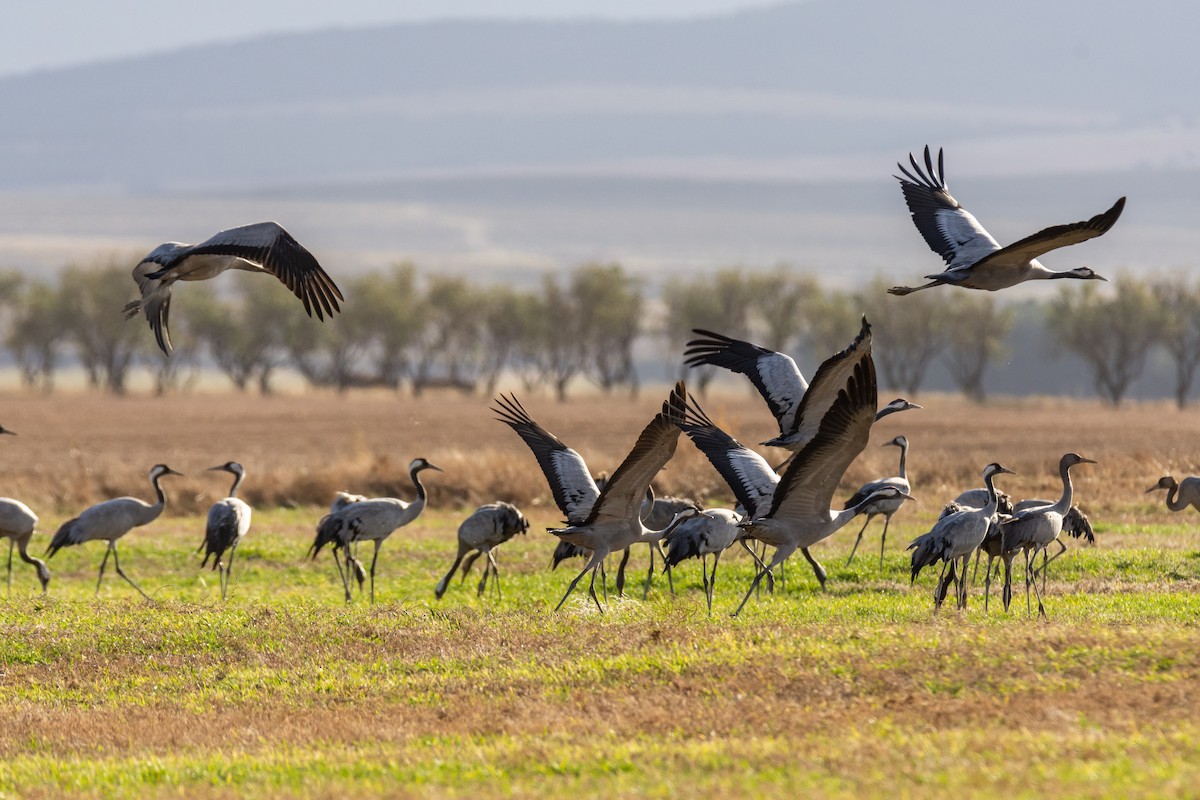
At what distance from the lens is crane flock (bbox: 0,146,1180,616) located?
44.7ft

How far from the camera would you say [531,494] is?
89.7 ft

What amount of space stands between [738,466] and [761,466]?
213mm

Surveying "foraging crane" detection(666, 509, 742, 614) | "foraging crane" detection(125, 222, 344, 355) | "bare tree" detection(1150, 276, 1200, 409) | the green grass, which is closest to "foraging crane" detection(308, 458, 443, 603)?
the green grass

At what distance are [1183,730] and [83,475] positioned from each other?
2425 cm

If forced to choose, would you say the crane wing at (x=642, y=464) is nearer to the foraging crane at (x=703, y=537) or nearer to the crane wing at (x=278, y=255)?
the foraging crane at (x=703, y=537)

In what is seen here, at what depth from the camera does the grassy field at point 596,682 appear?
8.93 meters

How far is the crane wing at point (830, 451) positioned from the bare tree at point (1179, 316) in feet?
247

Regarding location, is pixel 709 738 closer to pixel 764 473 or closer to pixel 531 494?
pixel 764 473

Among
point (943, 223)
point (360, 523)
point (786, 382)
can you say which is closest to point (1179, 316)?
point (943, 223)

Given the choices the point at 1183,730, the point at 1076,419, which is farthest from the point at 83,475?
the point at 1076,419

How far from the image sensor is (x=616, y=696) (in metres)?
11.0

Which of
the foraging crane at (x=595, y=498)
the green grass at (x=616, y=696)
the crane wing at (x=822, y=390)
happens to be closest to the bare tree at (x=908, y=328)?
the crane wing at (x=822, y=390)

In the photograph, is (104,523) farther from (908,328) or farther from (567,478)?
(908,328)

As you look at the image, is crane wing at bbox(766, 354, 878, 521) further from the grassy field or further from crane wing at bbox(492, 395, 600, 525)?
crane wing at bbox(492, 395, 600, 525)
